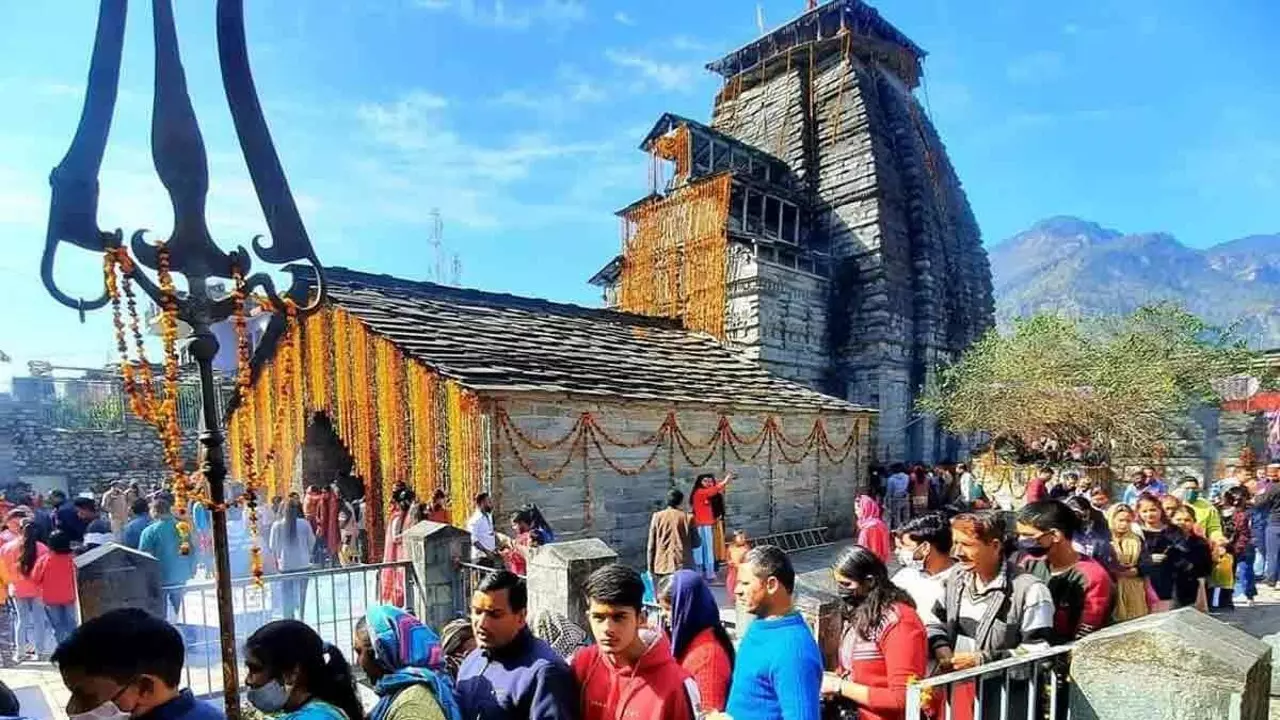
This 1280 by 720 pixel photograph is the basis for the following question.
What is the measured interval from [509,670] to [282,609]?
6.25m

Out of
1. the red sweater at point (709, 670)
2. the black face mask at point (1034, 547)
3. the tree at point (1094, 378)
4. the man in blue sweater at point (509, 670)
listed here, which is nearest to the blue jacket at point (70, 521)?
the man in blue sweater at point (509, 670)

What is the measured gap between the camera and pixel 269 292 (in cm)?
284

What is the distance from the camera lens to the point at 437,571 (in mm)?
7223

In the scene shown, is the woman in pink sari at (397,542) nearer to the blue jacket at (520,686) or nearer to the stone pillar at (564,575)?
the stone pillar at (564,575)

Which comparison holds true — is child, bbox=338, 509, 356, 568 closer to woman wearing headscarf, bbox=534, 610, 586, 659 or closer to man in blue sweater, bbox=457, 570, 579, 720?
woman wearing headscarf, bbox=534, 610, 586, 659

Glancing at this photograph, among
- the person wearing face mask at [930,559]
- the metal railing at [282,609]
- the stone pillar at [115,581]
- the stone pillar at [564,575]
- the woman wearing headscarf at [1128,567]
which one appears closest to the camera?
the person wearing face mask at [930,559]

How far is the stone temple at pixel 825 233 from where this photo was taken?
21.1m

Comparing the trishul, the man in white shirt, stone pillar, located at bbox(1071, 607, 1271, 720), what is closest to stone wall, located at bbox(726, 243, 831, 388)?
the man in white shirt

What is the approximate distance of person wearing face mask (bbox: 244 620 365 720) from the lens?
2484 mm

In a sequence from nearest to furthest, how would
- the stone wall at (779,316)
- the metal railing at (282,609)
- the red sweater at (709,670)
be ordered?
the red sweater at (709,670), the metal railing at (282,609), the stone wall at (779,316)

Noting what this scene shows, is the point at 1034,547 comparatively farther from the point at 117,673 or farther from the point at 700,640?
the point at 117,673

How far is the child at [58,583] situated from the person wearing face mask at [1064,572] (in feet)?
28.9

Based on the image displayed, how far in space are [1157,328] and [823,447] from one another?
42.2 ft

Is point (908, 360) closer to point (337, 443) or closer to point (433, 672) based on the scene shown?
point (337, 443)
